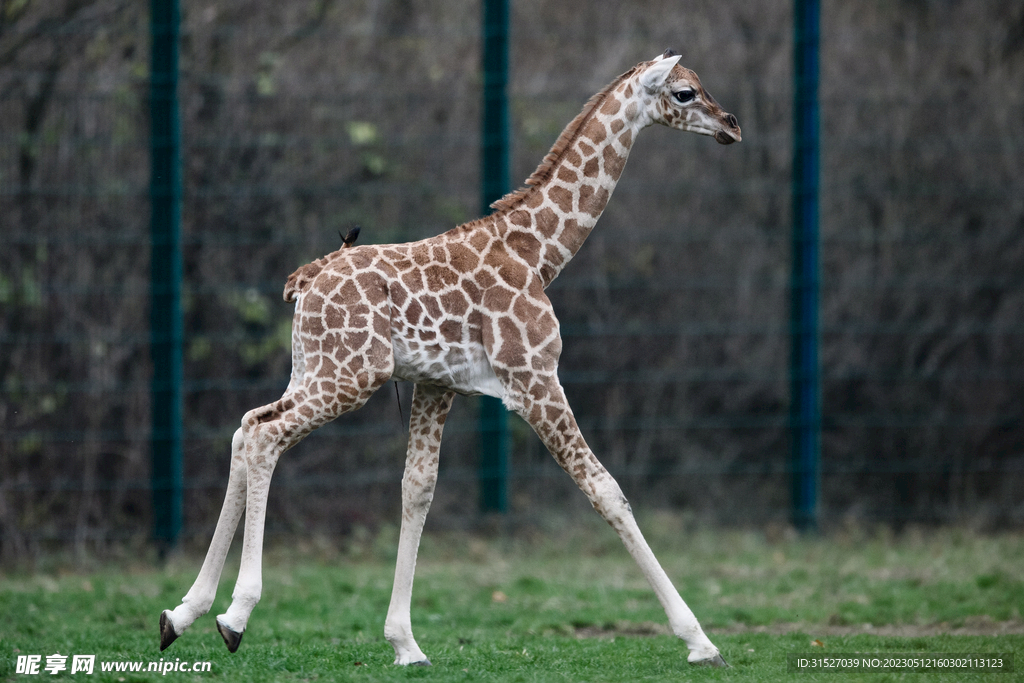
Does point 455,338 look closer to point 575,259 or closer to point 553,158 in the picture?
point 553,158

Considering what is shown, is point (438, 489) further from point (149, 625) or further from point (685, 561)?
point (149, 625)

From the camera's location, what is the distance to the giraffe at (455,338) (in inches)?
192

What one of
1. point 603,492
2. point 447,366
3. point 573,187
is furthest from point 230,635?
point 573,187

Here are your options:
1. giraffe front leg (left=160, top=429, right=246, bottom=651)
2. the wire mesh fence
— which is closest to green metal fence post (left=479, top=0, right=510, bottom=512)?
the wire mesh fence

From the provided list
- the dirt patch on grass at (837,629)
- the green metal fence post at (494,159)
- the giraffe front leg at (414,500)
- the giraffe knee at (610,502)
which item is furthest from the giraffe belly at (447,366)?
the green metal fence post at (494,159)

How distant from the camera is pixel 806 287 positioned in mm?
8977

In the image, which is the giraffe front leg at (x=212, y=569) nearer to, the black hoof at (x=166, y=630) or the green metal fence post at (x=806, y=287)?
the black hoof at (x=166, y=630)

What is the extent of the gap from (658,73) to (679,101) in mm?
163

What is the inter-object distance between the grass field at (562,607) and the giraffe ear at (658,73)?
2.67m

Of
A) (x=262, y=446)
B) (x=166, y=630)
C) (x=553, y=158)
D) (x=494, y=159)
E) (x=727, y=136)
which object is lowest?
(x=166, y=630)

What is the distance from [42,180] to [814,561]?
6190mm

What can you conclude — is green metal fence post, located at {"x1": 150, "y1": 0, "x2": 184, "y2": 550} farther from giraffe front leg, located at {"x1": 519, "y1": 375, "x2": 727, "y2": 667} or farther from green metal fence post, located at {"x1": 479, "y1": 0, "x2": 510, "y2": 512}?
giraffe front leg, located at {"x1": 519, "y1": 375, "x2": 727, "y2": 667}

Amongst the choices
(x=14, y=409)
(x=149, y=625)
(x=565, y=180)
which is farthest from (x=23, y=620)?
(x=565, y=180)

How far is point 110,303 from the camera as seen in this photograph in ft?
27.5
